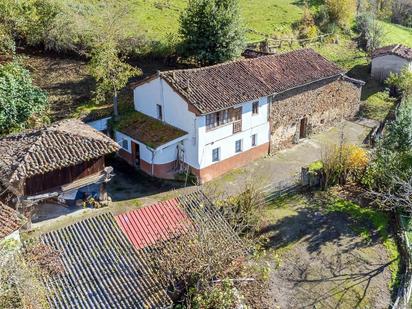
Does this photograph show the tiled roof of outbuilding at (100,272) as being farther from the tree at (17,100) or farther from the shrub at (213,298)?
the tree at (17,100)

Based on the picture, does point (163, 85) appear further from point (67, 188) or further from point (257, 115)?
point (67, 188)

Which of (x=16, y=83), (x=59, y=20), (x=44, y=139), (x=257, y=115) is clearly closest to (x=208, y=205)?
(x=44, y=139)

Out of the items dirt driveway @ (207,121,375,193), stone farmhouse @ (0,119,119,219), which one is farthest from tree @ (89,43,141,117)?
dirt driveway @ (207,121,375,193)

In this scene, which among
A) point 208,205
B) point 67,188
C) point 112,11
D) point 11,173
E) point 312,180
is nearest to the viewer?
point 208,205

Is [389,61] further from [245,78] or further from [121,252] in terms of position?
[121,252]

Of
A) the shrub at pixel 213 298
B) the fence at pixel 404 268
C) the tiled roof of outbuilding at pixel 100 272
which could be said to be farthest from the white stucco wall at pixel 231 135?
the shrub at pixel 213 298

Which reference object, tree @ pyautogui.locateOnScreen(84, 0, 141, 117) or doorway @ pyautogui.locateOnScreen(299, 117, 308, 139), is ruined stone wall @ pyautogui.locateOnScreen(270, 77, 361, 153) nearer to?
doorway @ pyautogui.locateOnScreen(299, 117, 308, 139)

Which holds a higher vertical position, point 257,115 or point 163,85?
point 163,85
